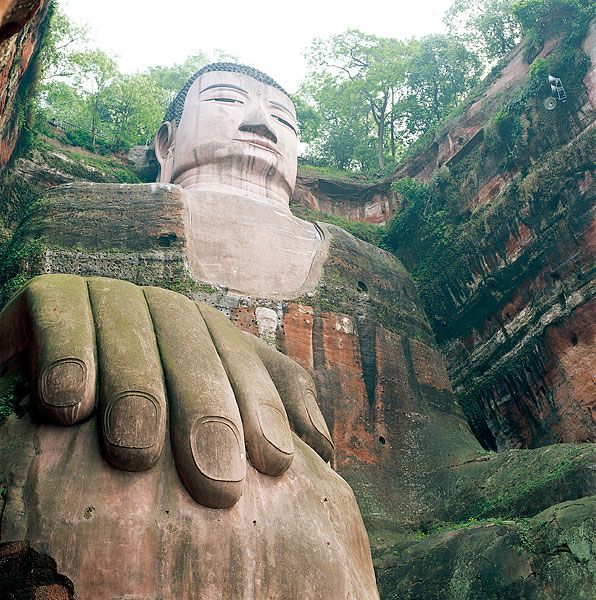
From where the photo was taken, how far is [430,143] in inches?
544

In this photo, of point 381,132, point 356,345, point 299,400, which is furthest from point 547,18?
point 299,400

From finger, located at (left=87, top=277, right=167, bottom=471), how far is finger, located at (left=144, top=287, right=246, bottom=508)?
72mm

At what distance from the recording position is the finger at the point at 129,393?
357 cm

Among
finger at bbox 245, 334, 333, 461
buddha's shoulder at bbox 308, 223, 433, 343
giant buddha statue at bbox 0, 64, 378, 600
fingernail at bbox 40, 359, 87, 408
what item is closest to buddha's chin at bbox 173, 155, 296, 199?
buddha's shoulder at bbox 308, 223, 433, 343

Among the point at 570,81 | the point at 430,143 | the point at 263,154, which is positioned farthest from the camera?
the point at 430,143

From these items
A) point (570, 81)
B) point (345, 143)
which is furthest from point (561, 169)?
point (345, 143)

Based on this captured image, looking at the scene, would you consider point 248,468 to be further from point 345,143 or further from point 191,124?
point 345,143

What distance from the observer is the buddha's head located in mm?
11234

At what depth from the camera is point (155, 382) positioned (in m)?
3.78

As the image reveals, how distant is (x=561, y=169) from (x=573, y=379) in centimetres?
257

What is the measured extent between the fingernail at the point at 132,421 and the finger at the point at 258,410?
0.52m

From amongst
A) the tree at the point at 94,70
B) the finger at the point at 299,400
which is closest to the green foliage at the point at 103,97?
the tree at the point at 94,70

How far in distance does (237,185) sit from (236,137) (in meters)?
0.78

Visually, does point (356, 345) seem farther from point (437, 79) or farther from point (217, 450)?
point (437, 79)
